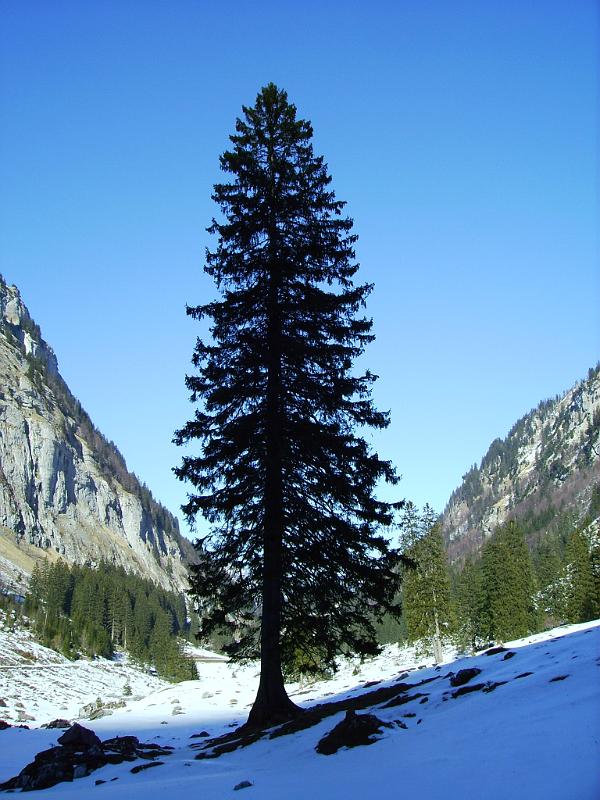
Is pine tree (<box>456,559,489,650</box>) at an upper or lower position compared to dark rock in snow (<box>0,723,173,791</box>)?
lower

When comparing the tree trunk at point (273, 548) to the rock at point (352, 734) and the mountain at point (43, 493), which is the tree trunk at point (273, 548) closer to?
the rock at point (352, 734)

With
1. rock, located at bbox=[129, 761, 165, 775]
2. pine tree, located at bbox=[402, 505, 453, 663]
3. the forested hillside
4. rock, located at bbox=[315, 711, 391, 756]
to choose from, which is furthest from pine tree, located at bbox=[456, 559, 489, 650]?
rock, located at bbox=[315, 711, 391, 756]

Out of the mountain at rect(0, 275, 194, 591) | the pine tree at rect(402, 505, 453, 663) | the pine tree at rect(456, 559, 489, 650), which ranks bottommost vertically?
the pine tree at rect(456, 559, 489, 650)

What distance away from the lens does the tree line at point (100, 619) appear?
88688 mm

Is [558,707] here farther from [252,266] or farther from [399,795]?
[252,266]

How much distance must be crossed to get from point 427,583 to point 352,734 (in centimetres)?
3929

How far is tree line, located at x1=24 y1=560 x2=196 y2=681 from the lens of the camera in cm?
8869

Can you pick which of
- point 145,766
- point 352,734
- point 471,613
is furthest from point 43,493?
point 352,734

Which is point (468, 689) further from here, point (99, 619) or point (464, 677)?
point (99, 619)

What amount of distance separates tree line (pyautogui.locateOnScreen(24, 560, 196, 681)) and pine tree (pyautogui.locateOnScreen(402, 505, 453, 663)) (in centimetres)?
5224

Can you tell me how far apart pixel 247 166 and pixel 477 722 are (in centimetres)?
1592

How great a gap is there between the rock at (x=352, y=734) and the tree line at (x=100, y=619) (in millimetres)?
84935

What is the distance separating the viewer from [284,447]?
1581cm

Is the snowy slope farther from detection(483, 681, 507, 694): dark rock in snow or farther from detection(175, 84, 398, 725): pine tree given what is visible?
detection(483, 681, 507, 694): dark rock in snow
